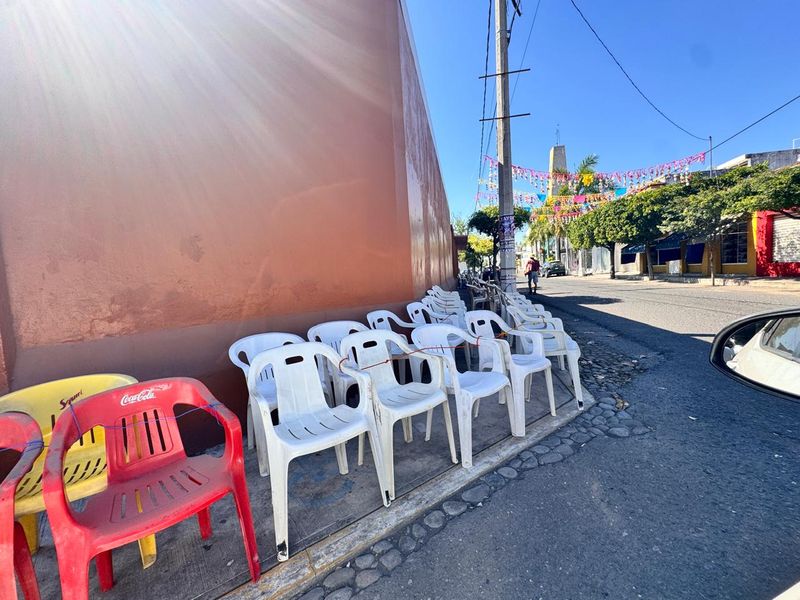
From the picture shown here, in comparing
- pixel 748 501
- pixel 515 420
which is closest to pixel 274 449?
pixel 515 420

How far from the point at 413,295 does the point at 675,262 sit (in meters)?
23.1

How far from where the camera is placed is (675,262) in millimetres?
21141

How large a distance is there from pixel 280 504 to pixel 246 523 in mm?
189

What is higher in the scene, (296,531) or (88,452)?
(88,452)

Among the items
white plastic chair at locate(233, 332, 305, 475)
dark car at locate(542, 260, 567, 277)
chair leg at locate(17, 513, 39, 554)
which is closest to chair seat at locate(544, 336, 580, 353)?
white plastic chair at locate(233, 332, 305, 475)

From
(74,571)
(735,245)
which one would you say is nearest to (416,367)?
(74,571)

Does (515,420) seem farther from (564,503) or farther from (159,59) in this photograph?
(159,59)

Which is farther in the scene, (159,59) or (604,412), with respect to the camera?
(604,412)

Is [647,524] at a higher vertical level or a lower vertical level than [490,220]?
lower

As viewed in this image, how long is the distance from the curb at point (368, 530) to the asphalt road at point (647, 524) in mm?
228

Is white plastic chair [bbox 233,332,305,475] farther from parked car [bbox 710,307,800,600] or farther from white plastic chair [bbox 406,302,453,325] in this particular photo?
parked car [bbox 710,307,800,600]

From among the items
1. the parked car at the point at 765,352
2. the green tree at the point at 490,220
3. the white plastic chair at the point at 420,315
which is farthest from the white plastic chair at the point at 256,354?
the green tree at the point at 490,220

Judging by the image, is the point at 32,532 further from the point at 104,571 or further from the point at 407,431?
the point at 407,431

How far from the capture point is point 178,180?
9.64 feet
